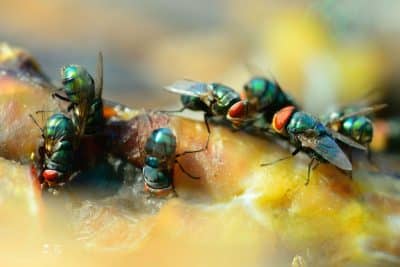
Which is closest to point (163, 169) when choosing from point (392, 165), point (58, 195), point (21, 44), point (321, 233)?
point (58, 195)

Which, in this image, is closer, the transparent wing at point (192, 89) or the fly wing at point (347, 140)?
the fly wing at point (347, 140)

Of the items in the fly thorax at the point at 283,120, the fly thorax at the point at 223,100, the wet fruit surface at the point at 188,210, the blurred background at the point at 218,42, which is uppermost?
the fly thorax at the point at 223,100

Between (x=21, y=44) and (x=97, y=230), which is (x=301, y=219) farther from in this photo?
(x=21, y=44)

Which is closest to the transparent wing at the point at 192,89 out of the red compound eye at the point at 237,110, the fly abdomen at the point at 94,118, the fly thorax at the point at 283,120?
the red compound eye at the point at 237,110

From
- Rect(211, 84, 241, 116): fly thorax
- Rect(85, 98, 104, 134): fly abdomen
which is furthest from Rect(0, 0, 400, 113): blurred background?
Rect(85, 98, 104, 134): fly abdomen

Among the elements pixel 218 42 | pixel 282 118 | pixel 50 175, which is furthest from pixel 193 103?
pixel 218 42

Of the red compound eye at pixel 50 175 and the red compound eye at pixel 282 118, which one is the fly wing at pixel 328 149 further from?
the red compound eye at pixel 50 175

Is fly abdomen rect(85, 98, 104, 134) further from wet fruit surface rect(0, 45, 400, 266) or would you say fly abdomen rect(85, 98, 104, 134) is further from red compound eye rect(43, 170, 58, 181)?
red compound eye rect(43, 170, 58, 181)
